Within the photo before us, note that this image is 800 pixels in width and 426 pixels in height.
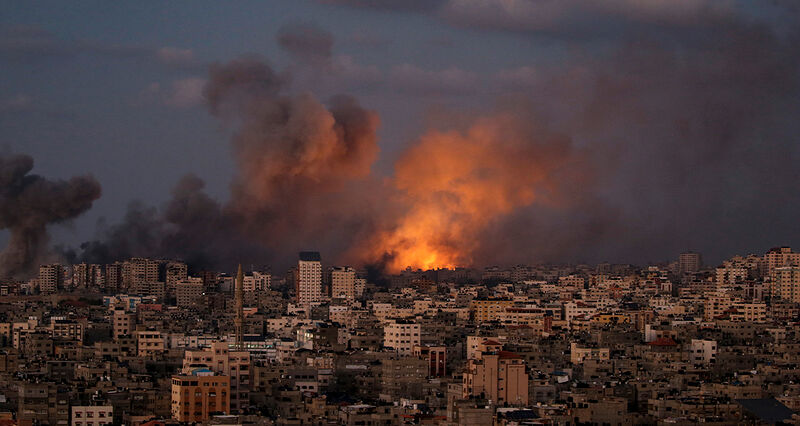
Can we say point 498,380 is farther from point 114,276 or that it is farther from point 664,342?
point 114,276

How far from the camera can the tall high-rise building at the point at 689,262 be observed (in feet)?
352

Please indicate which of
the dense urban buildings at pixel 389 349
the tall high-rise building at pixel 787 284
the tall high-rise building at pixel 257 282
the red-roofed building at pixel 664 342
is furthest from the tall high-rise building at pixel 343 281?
the red-roofed building at pixel 664 342

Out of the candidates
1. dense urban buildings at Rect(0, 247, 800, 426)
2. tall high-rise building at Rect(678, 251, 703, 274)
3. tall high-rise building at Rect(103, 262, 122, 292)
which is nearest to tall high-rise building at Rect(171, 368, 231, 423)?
dense urban buildings at Rect(0, 247, 800, 426)

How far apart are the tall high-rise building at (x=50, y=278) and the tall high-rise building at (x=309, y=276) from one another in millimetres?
11750

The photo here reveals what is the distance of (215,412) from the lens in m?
32.1

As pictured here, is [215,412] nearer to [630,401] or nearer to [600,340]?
[630,401]

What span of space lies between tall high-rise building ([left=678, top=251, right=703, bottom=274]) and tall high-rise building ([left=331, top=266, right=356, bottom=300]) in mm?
33197

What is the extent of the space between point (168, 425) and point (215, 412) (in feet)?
9.99

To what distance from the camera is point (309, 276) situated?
3100 inches

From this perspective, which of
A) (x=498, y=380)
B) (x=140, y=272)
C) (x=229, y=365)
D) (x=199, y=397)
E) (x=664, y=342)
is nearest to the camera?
(x=199, y=397)

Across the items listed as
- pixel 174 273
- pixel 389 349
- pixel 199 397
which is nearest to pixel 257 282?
pixel 174 273

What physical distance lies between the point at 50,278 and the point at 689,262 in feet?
150

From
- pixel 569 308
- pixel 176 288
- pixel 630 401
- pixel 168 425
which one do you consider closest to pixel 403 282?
pixel 176 288

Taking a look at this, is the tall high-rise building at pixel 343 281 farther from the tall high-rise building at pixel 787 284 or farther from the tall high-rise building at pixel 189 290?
the tall high-rise building at pixel 787 284
